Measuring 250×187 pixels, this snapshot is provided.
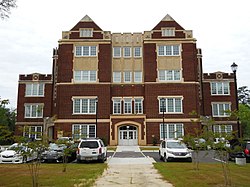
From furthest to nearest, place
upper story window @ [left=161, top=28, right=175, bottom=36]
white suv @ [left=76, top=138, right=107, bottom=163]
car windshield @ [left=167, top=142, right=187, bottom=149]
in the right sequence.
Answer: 1. upper story window @ [left=161, top=28, right=175, bottom=36]
2. car windshield @ [left=167, top=142, right=187, bottom=149]
3. white suv @ [left=76, top=138, right=107, bottom=163]

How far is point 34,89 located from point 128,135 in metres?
17.8

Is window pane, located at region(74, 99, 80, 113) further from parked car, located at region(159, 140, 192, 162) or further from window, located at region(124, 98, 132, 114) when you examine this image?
parked car, located at region(159, 140, 192, 162)

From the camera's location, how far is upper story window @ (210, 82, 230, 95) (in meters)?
49.9

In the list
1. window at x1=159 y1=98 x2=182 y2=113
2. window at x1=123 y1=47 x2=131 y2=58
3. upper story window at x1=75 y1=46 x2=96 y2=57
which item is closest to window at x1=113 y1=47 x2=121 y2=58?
window at x1=123 y1=47 x2=131 y2=58

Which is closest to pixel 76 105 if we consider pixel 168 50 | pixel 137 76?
pixel 137 76

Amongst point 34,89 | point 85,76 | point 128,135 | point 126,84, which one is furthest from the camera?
point 34,89

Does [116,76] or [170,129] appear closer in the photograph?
[170,129]

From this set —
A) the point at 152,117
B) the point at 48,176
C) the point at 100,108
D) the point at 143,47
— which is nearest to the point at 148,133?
the point at 152,117

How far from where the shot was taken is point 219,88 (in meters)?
50.2

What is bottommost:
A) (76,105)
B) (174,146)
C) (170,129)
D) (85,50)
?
(174,146)

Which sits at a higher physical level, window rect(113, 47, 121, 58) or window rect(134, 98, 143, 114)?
window rect(113, 47, 121, 58)

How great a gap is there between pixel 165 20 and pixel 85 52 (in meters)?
12.9

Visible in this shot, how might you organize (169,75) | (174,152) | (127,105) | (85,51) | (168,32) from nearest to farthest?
(174,152) < (127,105) < (169,75) < (85,51) < (168,32)

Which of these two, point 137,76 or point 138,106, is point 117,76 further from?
point 138,106
